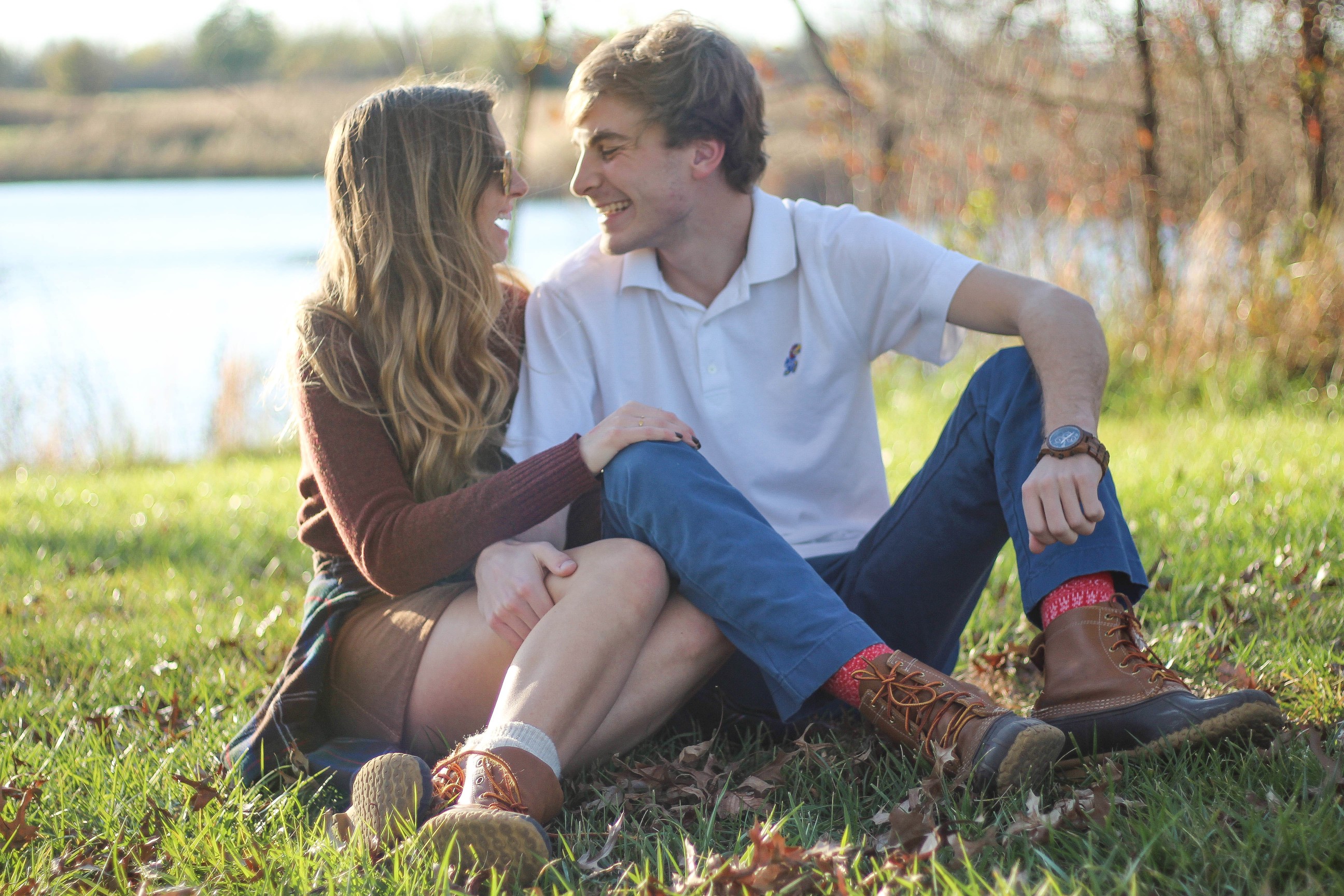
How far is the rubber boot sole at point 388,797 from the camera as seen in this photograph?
185 cm

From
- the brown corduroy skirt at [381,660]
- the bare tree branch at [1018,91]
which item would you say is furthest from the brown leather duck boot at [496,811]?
the bare tree branch at [1018,91]

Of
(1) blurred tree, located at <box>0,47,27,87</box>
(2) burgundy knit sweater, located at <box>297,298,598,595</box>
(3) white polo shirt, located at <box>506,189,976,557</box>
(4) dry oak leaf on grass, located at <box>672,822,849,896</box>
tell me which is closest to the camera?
(4) dry oak leaf on grass, located at <box>672,822,849,896</box>

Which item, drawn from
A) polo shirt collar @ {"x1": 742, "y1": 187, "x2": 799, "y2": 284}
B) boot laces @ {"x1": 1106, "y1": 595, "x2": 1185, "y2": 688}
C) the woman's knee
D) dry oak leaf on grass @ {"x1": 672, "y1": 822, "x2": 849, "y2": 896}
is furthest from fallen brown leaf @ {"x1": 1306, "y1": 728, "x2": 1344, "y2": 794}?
polo shirt collar @ {"x1": 742, "y1": 187, "x2": 799, "y2": 284}

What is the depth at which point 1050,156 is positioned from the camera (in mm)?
7609

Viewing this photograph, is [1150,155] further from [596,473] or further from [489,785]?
[489,785]

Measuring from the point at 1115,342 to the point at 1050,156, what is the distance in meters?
1.93

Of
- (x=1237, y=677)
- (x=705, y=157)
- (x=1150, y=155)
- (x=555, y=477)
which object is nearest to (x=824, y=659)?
(x=555, y=477)

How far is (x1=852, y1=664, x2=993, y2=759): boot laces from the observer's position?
1.94 metres

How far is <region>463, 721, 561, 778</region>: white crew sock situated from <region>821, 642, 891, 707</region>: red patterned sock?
0.51 m

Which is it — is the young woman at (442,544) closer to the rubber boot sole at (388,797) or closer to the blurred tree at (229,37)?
the rubber boot sole at (388,797)

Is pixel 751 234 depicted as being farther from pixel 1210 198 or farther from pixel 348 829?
pixel 1210 198

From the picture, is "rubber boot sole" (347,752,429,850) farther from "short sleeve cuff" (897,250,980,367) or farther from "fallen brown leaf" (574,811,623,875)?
"short sleeve cuff" (897,250,980,367)

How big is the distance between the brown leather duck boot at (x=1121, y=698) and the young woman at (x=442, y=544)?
0.67 m

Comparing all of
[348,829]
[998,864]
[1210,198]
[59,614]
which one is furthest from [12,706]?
[1210,198]
